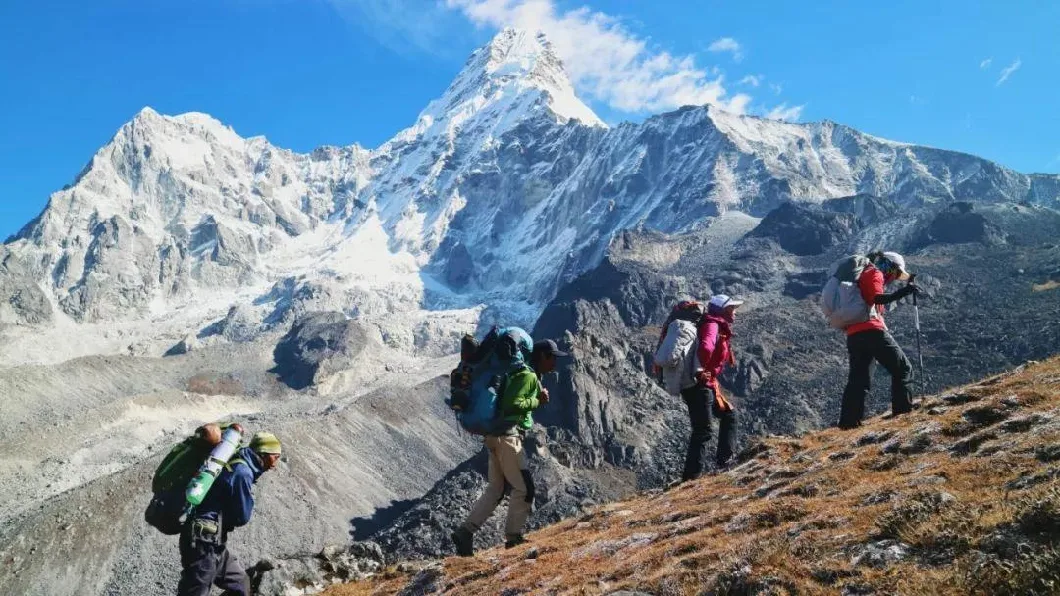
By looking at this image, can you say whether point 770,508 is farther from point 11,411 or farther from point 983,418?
point 11,411

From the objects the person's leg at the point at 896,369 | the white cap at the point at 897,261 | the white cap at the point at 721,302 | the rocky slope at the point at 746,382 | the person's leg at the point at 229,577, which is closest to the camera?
the person's leg at the point at 229,577

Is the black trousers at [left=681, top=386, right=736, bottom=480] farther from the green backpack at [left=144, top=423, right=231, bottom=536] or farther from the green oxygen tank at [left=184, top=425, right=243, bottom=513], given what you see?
the green backpack at [left=144, top=423, right=231, bottom=536]

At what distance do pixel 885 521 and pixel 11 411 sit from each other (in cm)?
18904

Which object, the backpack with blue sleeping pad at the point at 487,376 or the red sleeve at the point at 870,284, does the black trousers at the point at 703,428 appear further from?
the backpack with blue sleeping pad at the point at 487,376

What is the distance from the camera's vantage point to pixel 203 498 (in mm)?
9203

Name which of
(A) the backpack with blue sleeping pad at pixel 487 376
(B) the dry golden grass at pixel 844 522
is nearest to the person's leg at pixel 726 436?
(B) the dry golden grass at pixel 844 522

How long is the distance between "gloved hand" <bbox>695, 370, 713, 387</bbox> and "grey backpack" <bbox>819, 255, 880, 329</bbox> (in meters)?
2.39

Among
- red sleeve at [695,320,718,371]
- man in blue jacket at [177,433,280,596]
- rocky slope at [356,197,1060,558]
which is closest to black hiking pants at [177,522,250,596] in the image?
man in blue jacket at [177,433,280,596]

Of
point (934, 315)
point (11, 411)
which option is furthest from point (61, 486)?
point (934, 315)

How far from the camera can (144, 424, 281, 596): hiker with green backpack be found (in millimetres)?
9258

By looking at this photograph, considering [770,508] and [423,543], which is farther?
[423,543]

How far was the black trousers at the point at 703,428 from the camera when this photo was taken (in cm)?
1367

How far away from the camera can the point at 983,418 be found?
10.3m

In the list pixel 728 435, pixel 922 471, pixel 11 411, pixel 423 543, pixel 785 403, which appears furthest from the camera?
pixel 11 411
